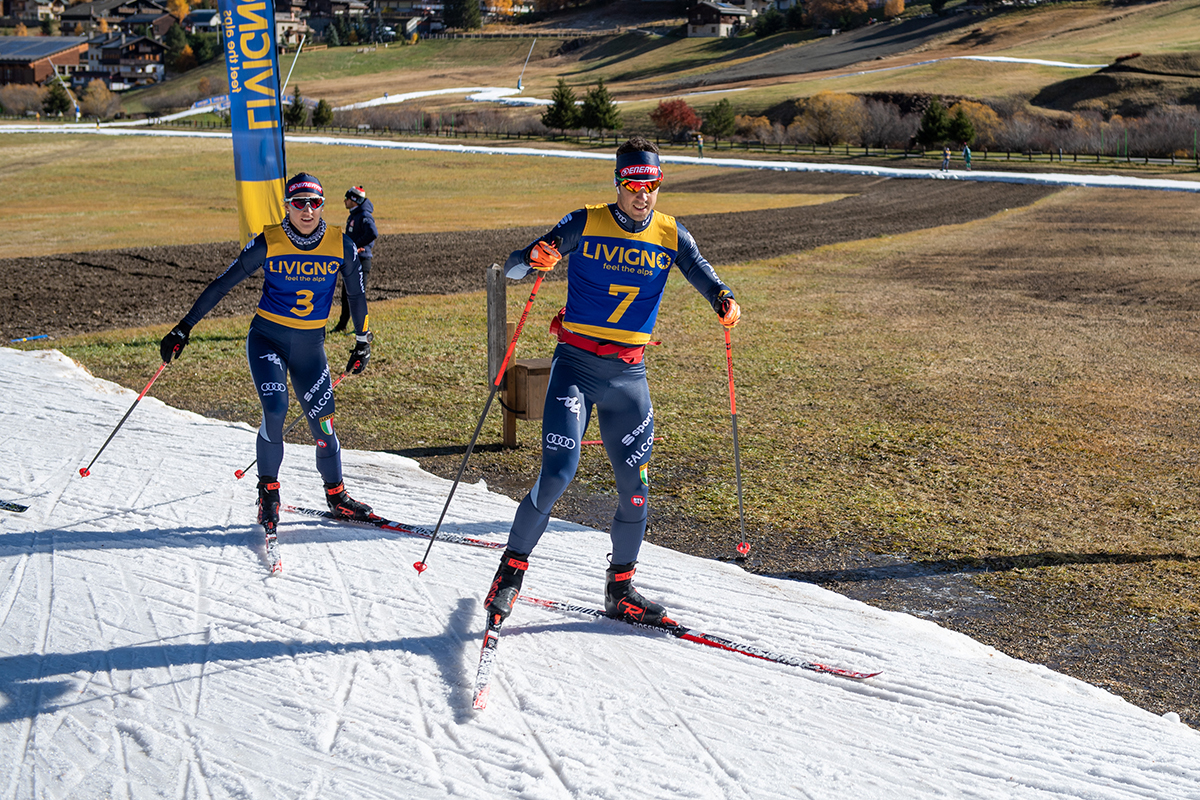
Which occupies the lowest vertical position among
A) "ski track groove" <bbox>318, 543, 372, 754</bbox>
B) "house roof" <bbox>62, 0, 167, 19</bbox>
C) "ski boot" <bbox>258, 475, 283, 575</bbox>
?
"ski track groove" <bbox>318, 543, 372, 754</bbox>

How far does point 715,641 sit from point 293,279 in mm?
3867

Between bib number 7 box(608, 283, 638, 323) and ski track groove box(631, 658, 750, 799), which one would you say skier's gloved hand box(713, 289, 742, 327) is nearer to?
bib number 7 box(608, 283, 638, 323)

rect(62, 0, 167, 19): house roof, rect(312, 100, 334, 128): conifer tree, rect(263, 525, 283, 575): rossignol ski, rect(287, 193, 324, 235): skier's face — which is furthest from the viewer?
rect(62, 0, 167, 19): house roof

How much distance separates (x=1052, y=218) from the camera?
101 feet

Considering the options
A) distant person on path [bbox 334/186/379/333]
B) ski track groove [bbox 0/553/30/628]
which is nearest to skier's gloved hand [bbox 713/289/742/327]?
ski track groove [bbox 0/553/30/628]

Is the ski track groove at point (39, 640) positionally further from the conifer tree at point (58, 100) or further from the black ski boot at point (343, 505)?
the conifer tree at point (58, 100)

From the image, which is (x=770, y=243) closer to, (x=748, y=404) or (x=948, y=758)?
(x=748, y=404)

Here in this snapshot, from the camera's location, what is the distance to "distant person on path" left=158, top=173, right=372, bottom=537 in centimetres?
727

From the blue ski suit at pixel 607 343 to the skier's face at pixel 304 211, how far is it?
200cm

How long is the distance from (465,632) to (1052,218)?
29.3m

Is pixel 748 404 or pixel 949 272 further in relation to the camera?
pixel 949 272

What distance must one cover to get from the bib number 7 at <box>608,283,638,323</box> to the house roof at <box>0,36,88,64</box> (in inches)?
6057

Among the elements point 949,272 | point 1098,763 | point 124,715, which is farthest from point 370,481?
point 949,272

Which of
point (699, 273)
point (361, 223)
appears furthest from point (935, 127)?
point (699, 273)
